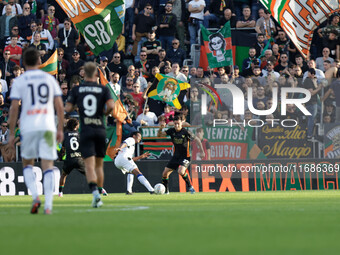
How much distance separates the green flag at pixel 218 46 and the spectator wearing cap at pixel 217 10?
5.25ft

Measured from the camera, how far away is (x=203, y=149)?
74.1ft

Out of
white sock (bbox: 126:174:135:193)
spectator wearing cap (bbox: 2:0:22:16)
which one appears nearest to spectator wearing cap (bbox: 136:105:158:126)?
white sock (bbox: 126:174:135:193)

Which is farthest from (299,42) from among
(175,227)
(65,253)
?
(65,253)

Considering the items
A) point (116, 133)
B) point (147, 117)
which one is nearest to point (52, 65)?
point (116, 133)

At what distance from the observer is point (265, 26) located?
26172mm

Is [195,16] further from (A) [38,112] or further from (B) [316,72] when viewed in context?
(A) [38,112]

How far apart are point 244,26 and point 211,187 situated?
6537mm

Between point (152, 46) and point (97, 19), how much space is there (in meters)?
3.32

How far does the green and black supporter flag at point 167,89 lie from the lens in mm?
23188

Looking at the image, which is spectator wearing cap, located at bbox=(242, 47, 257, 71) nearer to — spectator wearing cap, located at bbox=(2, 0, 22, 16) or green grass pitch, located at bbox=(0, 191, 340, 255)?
spectator wearing cap, located at bbox=(2, 0, 22, 16)

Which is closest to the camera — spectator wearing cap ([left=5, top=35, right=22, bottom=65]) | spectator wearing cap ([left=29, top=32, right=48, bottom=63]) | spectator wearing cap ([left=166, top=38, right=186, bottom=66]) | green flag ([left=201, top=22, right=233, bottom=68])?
spectator wearing cap ([left=29, top=32, right=48, bottom=63])

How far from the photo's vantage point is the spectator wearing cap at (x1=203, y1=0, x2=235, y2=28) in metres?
26.8

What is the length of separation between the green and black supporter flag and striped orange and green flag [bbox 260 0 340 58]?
346cm

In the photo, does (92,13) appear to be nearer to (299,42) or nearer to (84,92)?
(299,42)
